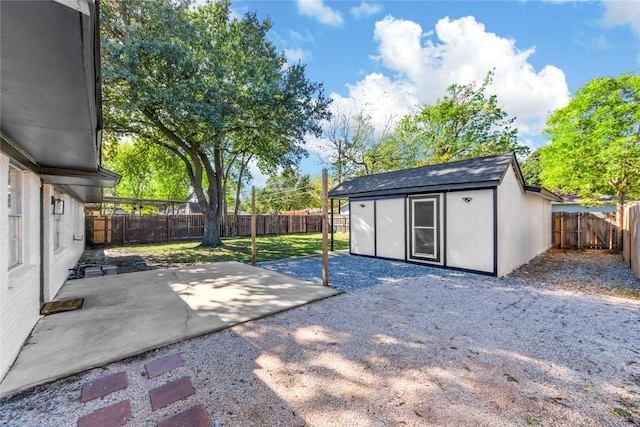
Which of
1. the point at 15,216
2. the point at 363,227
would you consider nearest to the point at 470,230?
the point at 363,227

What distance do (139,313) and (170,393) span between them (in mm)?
2372

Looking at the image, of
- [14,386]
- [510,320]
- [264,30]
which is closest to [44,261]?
[14,386]

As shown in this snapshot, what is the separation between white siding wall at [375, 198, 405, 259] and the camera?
818 centimetres

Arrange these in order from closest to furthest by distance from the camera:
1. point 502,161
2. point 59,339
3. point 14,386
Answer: point 14,386, point 59,339, point 502,161

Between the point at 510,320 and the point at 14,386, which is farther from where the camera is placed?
the point at 510,320

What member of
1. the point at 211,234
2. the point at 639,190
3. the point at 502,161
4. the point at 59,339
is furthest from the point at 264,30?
the point at 639,190

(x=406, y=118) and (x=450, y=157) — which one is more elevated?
(x=406, y=118)

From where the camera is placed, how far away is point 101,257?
963cm

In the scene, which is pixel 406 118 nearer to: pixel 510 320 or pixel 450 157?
pixel 450 157

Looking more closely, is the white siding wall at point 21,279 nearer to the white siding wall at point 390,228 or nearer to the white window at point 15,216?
the white window at point 15,216

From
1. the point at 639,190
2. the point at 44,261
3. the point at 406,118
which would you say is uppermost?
the point at 406,118

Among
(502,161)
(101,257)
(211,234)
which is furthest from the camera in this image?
(211,234)

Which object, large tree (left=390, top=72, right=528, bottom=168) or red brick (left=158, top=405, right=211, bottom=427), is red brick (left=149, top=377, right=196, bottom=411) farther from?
large tree (left=390, top=72, right=528, bottom=168)

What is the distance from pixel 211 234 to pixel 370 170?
11.5m
